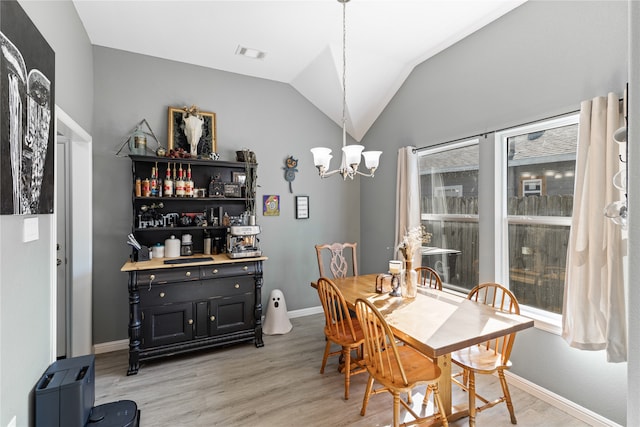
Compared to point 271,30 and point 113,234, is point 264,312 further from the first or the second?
point 271,30

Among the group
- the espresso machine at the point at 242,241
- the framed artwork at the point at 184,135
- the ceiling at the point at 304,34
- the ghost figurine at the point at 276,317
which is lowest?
the ghost figurine at the point at 276,317

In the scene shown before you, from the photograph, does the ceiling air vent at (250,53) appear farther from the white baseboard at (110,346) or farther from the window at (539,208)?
the white baseboard at (110,346)

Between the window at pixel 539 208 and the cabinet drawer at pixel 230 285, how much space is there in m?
2.49

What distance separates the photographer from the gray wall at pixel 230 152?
328 cm

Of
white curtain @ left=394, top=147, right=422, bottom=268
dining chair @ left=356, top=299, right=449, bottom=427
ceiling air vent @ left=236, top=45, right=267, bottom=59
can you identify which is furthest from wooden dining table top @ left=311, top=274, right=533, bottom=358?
ceiling air vent @ left=236, top=45, right=267, bottom=59

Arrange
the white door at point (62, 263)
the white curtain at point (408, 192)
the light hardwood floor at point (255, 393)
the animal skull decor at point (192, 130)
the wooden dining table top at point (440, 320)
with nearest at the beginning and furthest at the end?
the wooden dining table top at point (440, 320) → the light hardwood floor at point (255, 393) → the white door at point (62, 263) → the animal skull decor at point (192, 130) → the white curtain at point (408, 192)

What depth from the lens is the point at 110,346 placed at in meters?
3.30

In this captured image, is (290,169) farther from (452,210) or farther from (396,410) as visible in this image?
(396,410)

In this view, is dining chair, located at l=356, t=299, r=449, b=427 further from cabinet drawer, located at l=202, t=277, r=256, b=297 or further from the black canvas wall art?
the black canvas wall art

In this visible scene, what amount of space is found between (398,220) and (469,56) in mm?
1858

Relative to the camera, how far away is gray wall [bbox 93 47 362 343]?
10.8 ft

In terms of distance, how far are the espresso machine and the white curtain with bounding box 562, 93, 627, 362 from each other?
2751 mm

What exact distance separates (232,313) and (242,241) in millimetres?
759

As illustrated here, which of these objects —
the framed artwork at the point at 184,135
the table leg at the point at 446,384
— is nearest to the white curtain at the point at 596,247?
the table leg at the point at 446,384
